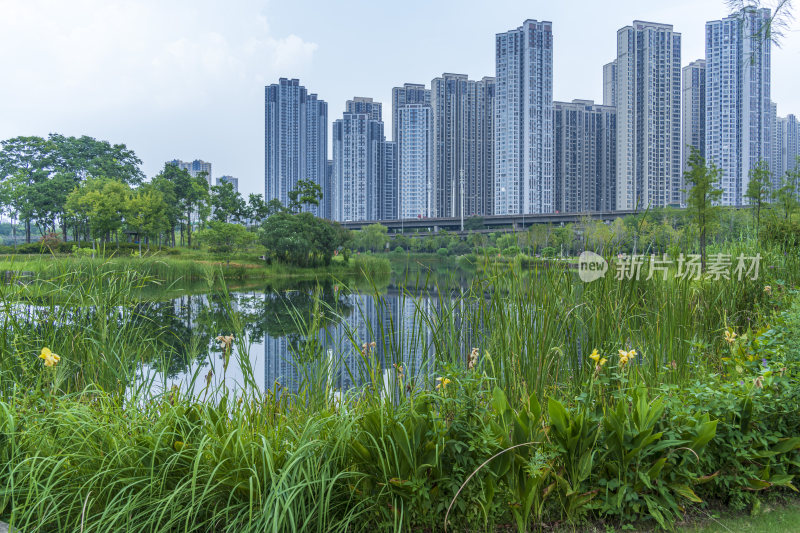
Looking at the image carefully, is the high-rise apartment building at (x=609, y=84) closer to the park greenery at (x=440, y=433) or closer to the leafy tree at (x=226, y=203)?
the leafy tree at (x=226, y=203)

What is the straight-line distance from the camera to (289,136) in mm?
55500

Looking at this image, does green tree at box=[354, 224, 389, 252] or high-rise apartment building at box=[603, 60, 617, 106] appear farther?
A: high-rise apartment building at box=[603, 60, 617, 106]

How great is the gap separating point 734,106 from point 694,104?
13187 millimetres

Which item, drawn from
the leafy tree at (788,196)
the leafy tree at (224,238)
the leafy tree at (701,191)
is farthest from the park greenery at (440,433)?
the leafy tree at (224,238)

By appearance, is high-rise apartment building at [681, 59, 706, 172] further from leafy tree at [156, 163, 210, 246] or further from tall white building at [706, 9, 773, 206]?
leafy tree at [156, 163, 210, 246]

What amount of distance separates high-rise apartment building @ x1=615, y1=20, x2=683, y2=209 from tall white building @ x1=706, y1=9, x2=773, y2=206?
12.0m

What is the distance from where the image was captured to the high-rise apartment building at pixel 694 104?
94.0ft

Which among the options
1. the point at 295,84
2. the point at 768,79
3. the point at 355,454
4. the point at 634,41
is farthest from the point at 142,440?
the point at 295,84

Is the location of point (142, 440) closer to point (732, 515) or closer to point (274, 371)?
point (732, 515)

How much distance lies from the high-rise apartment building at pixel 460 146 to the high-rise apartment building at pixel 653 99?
16.6 metres

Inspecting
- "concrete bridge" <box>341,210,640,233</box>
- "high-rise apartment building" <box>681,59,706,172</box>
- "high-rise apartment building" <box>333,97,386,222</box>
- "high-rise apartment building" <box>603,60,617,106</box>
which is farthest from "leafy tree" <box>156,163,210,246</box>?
"high-rise apartment building" <box>603,60,617,106</box>

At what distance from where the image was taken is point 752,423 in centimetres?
157

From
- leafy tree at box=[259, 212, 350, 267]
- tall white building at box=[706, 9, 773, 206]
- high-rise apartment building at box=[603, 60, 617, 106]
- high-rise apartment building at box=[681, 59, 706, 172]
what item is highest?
high-rise apartment building at box=[603, 60, 617, 106]

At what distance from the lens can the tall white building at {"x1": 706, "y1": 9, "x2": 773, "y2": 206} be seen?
17.4 meters
